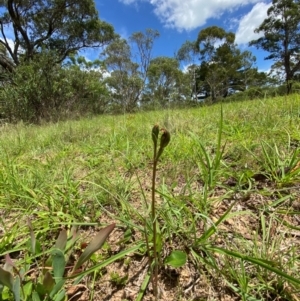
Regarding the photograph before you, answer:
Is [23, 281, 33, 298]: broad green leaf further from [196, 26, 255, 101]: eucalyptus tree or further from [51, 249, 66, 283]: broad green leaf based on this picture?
[196, 26, 255, 101]: eucalyptus tree

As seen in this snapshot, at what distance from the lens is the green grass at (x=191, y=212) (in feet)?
1.95

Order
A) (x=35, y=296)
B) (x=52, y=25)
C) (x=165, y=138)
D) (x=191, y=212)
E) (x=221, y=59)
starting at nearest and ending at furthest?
(x=165, y=138)
(x=35, y=296)
(x=191, y=212)
(x=52, y=25)
(x=221, y=59)

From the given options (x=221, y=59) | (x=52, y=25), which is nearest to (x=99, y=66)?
(x=52, y=25)

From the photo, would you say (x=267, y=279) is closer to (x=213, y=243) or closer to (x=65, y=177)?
(x=213, y=243)

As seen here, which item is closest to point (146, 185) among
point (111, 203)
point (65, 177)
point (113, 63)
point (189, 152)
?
point (111, 203)

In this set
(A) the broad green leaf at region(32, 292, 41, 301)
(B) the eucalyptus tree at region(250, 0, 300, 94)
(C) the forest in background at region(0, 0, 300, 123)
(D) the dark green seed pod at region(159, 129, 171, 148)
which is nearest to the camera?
(D) the dark green seed pod at region(159, 129, 171, 148)

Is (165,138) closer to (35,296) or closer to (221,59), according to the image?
(35,296)

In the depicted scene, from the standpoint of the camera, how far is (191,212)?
2.68ft

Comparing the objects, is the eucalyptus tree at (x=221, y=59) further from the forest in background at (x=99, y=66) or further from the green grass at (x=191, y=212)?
the green grass at (x=191, y=212)

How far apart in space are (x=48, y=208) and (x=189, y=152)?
0.85 meters

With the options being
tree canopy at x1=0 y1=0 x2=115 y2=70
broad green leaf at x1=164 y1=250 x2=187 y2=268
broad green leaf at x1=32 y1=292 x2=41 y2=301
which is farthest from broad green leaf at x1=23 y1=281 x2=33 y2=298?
tree canopy at x1=0 y1=0 x2=115 y2=70

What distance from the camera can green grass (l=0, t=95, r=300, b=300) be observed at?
23.4 inches

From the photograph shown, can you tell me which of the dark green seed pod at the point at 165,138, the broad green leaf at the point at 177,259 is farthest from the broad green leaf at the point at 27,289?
the dark green seed pod at the point at 165,138

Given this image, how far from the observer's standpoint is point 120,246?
0.75 metres
